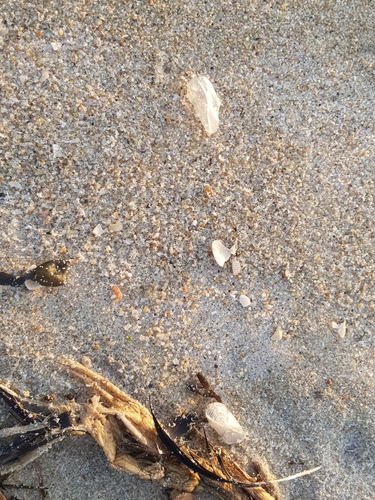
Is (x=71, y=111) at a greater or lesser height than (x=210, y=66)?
Result: lesser

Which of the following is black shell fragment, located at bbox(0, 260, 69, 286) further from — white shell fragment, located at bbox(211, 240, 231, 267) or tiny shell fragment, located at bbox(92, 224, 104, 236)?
white shell fragment, located at bbox(211, 240, 231, 267)

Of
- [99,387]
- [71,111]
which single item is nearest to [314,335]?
[99,387]

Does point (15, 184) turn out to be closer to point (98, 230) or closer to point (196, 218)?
point (98, 230)

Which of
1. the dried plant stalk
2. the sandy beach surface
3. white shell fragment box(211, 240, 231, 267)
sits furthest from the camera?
white shell fragment box(211, 240, 231, 267)

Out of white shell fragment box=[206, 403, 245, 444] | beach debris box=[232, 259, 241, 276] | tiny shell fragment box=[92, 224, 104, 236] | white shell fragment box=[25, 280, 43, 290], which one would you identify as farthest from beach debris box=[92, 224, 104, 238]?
white shell fragment box=[206, 403, 245, 444]

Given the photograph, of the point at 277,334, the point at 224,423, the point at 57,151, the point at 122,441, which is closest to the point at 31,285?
the point at 57,151

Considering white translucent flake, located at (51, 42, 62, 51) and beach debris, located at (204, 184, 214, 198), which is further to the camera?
beach debris, located at (204, 184, 214, 198)

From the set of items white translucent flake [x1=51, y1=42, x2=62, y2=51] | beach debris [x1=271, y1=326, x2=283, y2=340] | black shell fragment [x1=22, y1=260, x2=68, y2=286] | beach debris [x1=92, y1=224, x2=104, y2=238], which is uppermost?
white translucent flake [x1=51, y1=42, x2=62, y2=51]

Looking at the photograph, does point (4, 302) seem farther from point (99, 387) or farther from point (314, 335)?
point (314, 335)
